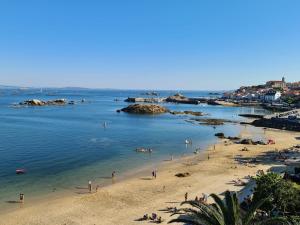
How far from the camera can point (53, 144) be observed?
58.9 m

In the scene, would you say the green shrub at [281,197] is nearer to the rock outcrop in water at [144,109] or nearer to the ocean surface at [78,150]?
the ocean surface at [78,150]

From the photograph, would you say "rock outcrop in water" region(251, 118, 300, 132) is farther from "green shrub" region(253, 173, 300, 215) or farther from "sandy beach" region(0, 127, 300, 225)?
"green shrub" region(253, 173, 300, 215)

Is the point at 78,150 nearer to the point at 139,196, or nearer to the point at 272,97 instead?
the point at 139,196

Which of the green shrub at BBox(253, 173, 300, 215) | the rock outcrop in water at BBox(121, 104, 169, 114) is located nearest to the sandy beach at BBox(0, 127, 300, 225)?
the green shrub at BBox(253, 173, 300, 215)

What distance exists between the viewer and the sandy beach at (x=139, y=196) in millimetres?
27953

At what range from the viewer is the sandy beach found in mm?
27953

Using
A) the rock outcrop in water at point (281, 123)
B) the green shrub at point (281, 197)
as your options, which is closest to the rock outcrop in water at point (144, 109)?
the rock outcrop in water at point (281, 123)

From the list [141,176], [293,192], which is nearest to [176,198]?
[141,176]

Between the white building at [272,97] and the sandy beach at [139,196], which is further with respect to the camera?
the white building at [272,97]

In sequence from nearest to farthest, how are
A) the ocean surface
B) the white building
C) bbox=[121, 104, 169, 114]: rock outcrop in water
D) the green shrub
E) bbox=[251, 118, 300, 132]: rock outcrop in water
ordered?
1. the green shrub
2. the ocean surface
3. bbox=[251, 118, 300, 132]: rock outcrop in water
4. bbox=[121, 104, 169, 114]: rock outcrop in water
5. the white building

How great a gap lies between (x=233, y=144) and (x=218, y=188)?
95.7 ft

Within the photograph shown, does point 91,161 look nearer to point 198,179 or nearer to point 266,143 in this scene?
point 198,179

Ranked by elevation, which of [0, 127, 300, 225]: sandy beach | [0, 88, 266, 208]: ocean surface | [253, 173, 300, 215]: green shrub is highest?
[253, 173, 300, 215]: green shrub

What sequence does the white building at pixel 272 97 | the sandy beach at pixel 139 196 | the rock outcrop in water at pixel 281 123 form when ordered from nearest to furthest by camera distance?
the sandy beach at pixel 139 196 < the rock outcrop in water at pixel 281 123 < the white building at pixel 272 97
